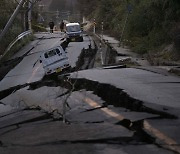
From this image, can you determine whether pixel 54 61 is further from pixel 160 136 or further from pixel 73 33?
pixel 73 33

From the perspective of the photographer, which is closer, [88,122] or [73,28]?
[88,122]

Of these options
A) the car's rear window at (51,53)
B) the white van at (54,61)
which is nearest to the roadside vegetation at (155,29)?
the white van at (54,61)

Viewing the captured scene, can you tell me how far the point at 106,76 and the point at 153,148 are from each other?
28.5 feet

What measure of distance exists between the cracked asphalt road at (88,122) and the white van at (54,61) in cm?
653

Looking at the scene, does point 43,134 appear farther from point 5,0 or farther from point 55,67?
point 5,0

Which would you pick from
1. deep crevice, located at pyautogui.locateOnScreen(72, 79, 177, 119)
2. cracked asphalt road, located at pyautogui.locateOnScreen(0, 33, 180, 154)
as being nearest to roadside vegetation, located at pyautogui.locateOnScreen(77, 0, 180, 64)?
deep crevice, located at pyautogui.locateOnScreen(72, 79, 177, 119)

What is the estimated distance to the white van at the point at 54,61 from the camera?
21741 millimetres

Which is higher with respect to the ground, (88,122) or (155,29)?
(88,122)

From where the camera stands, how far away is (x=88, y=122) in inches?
356

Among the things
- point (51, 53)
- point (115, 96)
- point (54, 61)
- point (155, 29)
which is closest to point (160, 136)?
point (115, 96)

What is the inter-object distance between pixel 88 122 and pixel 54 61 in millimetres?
13654

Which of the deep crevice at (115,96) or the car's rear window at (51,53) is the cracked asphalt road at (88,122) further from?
the car's rear window at (51,53)

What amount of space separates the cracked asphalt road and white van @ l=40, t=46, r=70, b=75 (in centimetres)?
653

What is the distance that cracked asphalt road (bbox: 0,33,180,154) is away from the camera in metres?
7.18
